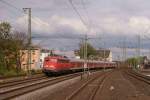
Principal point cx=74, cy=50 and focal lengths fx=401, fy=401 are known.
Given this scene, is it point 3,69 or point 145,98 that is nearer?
point 145,98

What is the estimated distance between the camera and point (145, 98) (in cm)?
2567

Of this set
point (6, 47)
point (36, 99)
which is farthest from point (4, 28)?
point (36, 99)

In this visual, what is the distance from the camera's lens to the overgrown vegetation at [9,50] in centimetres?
7750

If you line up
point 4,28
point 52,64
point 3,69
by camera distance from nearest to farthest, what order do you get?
point 52,64
point 3,69
point 4,28

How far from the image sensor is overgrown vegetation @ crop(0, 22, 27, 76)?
77.5 metres

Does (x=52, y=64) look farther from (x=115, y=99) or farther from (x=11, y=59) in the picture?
(x=115, y=99)

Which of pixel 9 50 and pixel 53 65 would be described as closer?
pixel 53 65

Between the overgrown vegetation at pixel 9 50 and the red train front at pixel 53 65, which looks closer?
the red train front at pixel 53 65

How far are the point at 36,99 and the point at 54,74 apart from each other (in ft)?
140

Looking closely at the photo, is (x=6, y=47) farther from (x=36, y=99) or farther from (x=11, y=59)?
(x=36, y=99)

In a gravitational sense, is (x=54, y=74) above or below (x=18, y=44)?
below

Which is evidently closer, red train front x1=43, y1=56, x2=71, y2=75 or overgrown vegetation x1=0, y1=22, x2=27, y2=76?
red train front x1=43, y1=56, x2=71, y2=75

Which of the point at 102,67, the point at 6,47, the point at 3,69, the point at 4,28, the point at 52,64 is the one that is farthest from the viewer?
the point at 102,67

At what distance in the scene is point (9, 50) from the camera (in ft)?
263
